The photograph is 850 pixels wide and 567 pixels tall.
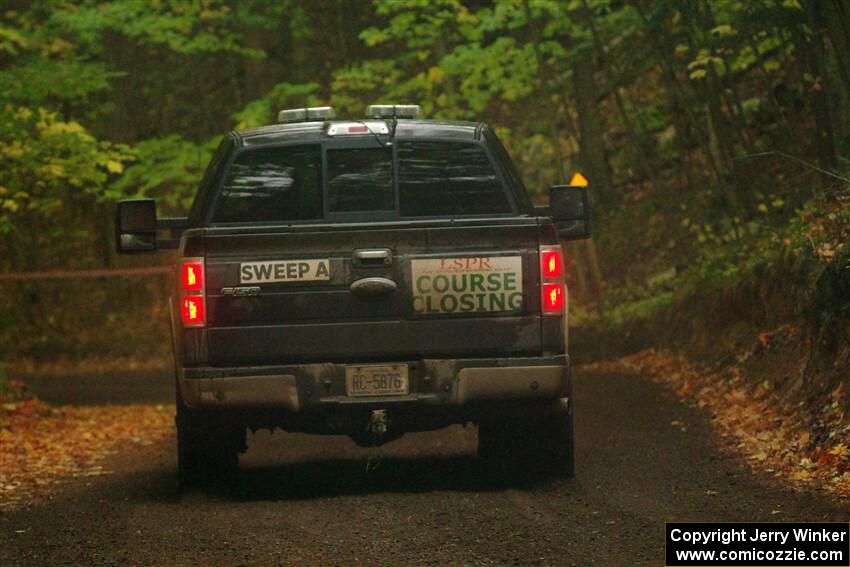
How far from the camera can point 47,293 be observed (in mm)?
34062

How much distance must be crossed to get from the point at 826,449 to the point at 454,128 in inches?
127

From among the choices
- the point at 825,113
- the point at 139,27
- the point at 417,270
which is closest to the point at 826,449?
the point at 417,270

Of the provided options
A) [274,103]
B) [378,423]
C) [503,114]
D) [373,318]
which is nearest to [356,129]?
[373,318]

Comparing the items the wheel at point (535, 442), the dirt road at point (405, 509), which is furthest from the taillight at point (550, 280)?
the dirt road at point (405, 509)

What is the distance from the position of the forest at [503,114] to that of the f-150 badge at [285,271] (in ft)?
14.5

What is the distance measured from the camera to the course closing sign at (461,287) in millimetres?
8844

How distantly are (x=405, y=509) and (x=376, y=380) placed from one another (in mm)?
806

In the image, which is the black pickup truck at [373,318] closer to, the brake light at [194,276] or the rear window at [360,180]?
the brake light at [194,276]

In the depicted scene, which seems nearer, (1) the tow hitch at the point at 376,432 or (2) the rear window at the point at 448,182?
(1) the tow hitch at the point at 376,432

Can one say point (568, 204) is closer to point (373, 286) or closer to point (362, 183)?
point (362, 183)

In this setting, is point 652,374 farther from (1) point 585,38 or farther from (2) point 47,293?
(2) point 47,293

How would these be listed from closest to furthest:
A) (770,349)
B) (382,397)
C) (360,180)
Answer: (382,397) → (360,180) → (770,349)

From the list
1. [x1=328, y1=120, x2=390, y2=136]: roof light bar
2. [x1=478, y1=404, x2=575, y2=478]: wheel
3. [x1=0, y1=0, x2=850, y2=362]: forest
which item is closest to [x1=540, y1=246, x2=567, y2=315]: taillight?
[x1=478, y1=404, x2=575, y2=478]: wheel

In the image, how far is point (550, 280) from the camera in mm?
Answer: 8875
